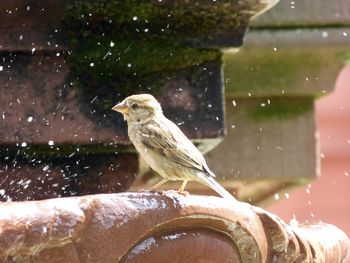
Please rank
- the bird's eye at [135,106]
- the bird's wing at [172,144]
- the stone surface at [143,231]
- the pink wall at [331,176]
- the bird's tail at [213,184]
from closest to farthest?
the stone surface at [143,231], the bird's tail at [213,184], the bird's wing at [172,144], the bird's eye at [135,106], the pink wall at [331,176]

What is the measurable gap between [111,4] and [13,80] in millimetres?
327

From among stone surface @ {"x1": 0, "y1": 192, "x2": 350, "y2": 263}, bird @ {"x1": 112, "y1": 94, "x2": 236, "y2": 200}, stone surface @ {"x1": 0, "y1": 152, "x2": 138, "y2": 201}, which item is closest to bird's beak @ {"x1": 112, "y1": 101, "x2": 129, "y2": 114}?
bird @ {"x1": 112, "y1": 94, "x2": 236, "y2": 200}

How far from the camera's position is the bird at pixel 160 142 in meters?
3.46

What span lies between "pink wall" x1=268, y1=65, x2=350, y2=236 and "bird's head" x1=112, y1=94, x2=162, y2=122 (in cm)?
367

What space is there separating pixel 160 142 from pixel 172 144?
3.6 inches

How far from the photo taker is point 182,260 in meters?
2.54

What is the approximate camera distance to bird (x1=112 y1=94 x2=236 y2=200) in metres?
3.46

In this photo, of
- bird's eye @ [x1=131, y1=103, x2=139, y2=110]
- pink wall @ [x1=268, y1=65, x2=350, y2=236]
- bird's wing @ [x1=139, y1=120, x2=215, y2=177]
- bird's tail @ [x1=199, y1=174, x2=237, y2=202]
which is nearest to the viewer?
bird's tail @ [x1=199, y1=174, x2=237, y2=202]

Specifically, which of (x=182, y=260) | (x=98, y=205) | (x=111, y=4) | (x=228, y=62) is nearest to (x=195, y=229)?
(x=182, y=260)

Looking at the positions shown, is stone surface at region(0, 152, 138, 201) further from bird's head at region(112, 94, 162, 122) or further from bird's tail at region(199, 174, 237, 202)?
bird's tail at region(199, 174, 237, 202)

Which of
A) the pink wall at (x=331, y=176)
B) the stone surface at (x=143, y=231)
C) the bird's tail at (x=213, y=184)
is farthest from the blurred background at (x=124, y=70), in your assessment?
the pink wall at (x=331, y=176)

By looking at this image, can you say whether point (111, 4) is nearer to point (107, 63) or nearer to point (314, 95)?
point (107, 63)

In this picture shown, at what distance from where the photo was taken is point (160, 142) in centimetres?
359

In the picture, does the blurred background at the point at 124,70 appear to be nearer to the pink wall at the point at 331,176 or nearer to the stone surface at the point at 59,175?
the stone surface at the point at 59,175
